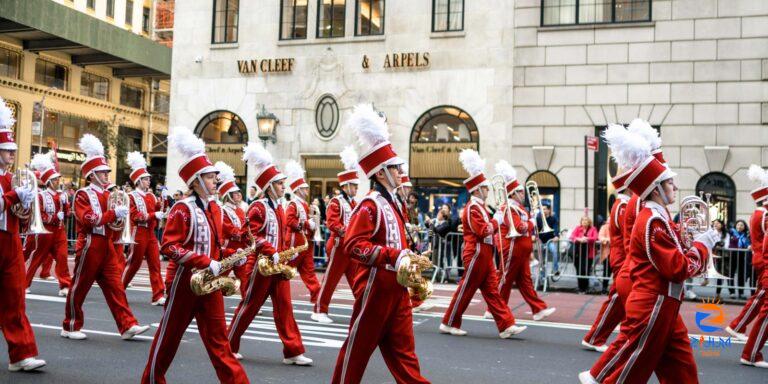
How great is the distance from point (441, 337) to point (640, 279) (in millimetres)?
4982

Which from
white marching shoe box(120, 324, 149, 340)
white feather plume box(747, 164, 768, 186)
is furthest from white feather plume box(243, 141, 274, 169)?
white feather plume box(747, 164, 768, 186)

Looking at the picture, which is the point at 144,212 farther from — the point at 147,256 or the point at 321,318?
the point at 321,318

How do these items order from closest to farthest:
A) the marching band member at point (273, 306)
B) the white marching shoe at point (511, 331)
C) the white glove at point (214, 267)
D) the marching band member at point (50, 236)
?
the white glove at point (214, 267), the marching band member at point (273, 306), the white marching shoe at point (511, 331), the marching band member at point (50, 236)

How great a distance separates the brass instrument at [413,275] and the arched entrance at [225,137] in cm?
2106

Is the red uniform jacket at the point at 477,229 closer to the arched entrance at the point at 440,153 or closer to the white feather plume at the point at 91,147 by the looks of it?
the white feather plume at the point at 91,147

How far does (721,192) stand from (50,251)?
1601 cm

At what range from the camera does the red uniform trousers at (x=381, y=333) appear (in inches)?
235

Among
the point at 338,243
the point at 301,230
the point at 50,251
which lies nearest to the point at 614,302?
the point at 338,243

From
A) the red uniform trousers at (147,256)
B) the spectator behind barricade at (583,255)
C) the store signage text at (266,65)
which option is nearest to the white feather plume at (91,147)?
the red uniform trousers at (147,256)

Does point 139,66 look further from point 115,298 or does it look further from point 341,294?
point 115,298

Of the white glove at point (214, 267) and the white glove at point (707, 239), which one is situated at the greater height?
the white glove at point (707, 239)

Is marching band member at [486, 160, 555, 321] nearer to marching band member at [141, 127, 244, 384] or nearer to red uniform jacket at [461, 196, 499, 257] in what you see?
red uniform jacket at [461, 196, 499, 257]

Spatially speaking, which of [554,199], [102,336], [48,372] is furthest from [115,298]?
[554,199]

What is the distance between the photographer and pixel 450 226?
18.7m
